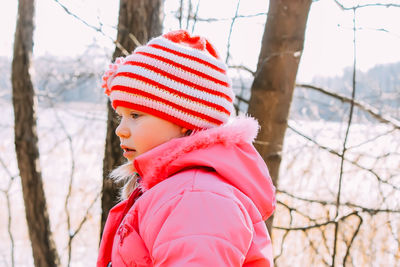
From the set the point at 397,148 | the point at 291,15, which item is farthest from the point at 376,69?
the point at 291,15

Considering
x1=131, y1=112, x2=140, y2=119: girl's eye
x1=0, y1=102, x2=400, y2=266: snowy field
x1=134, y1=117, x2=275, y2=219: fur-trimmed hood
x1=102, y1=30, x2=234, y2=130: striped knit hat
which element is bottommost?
x1=0, y1=102, x2=400, y2=266: snowy field

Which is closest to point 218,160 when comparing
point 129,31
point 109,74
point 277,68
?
point 109,74

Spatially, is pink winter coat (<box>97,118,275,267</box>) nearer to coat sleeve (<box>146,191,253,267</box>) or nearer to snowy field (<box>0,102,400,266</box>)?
coat sleeve (<box>146,191,253,267</box>)

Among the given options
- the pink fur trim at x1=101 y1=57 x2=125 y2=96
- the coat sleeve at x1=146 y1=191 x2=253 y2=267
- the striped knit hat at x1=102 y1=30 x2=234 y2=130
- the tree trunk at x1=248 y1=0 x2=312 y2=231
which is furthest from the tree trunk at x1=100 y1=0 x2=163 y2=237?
the coat sleeve at x1=146 y1=191 x2=253 y2=267

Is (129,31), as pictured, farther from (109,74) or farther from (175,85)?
(175,85)

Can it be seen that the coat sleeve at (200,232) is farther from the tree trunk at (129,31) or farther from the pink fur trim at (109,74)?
the tree trunk at (129,31)

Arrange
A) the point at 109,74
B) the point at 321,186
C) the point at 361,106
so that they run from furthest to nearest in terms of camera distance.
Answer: the point at 321,186 < the point at 361,106 < the point at 109,74

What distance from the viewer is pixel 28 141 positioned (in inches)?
133

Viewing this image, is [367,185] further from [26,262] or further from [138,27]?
[26,262]

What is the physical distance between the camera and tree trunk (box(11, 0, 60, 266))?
10.8 ft

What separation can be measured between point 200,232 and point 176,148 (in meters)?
0.34

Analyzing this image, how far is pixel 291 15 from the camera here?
203 centimetres

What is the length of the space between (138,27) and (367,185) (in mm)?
3229

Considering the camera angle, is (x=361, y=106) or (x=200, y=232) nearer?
(x=200, y=232)
